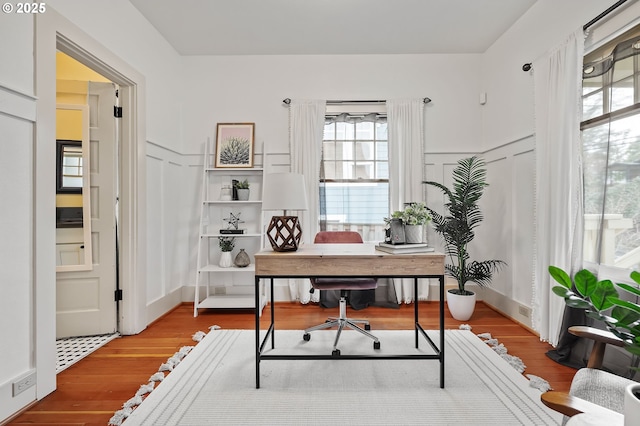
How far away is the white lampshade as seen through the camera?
212 centimetres

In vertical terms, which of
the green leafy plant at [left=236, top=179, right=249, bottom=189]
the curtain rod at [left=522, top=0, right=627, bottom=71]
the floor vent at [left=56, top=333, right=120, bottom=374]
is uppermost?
the curtain rod at [left=522, top=0, right=627, bottom=71]

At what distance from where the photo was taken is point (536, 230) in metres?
2.76

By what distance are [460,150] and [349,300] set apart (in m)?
2.21

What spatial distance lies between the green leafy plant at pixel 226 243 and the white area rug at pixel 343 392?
1.31 meters

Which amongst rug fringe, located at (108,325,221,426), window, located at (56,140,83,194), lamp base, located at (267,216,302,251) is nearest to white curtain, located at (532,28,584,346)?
lamp base, located at (267,216,302,251)

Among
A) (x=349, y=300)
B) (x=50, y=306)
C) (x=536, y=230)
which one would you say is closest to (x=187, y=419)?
(x=50, y=306)

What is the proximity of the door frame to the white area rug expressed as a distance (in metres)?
0.78

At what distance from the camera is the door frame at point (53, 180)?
6.36 feet

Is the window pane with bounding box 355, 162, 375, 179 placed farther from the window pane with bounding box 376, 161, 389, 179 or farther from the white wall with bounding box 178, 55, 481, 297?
the white wall with bounding box 178, 55, 481, 297

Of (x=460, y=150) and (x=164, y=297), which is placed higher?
(x=460, y=150)

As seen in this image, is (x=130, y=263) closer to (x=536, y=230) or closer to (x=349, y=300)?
(x=349, y=300)

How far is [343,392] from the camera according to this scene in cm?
199

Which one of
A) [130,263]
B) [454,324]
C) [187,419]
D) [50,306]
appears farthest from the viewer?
[454,324]

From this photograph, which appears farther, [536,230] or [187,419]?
[536,230]
